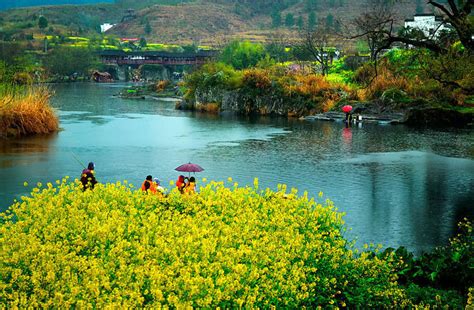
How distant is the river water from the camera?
98.3 feet

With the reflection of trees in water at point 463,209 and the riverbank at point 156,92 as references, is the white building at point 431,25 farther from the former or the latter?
the riverbank at point 156,92

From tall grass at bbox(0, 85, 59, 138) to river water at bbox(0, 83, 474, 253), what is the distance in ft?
6.21

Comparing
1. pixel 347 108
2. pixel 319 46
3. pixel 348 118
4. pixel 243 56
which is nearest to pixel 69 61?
pixel 243 56

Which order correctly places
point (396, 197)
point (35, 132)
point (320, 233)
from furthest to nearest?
point (35, 132) → point (396, 197) → point (320, 233)

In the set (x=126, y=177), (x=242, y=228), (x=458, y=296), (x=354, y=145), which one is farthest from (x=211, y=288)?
(x=354, y=145)

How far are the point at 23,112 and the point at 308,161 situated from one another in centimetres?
2522

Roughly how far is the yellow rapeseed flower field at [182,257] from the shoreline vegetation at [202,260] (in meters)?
0.04

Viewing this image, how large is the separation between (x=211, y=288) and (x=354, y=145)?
41.6m

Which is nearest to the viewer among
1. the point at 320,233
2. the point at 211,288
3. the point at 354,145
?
the point at 211,288

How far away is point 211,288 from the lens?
13297 mm

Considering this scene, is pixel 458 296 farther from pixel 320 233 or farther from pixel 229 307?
pixel 229 307

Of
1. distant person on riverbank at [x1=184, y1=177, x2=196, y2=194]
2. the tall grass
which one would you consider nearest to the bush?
the tall grass

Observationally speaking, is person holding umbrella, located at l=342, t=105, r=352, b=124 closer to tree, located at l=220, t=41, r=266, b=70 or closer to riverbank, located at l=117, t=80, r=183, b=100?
riverbank, located at l=117, t=80, r=183, b=100

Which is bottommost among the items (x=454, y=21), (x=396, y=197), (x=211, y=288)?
(x=396, y=197)
